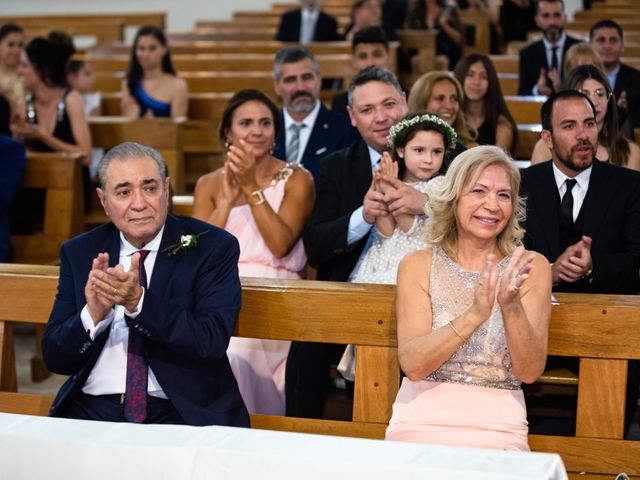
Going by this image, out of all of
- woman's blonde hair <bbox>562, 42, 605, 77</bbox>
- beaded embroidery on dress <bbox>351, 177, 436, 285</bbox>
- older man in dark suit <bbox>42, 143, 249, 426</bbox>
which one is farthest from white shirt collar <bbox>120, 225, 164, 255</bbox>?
woman's blonde hair <bbox>562, 42, 605, 77</bbox>

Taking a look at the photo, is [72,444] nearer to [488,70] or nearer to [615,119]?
[615,119]

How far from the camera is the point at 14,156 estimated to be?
527cm

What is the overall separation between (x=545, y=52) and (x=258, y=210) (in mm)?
3671

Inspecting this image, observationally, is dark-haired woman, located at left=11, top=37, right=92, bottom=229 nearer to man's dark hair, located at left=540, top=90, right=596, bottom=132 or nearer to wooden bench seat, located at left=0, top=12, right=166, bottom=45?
man's dark hair, located at left=540, top=90, right=596, bottom=132

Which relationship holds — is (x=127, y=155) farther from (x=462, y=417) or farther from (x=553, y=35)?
(x=553, y=35)

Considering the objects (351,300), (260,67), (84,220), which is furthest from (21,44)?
(351,300)

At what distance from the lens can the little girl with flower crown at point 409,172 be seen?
3.62 meters

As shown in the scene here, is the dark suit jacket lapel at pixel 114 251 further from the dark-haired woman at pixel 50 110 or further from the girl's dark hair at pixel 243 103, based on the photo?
the dark-haired woman at pixel 50 110

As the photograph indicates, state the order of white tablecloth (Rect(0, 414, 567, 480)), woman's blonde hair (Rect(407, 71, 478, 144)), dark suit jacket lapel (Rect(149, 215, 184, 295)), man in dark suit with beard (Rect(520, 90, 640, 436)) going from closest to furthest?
white tablecloth (Rect(0, 414, 567, 480))
dark suit jacket lapel (Rect(149, 215, 184, 295))
man in dark suit with beard (Rect(520, 90, 640, 436))
woman's blonde hair (Rect(407, 71, 478, 144))

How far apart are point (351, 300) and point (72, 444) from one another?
1.20 m

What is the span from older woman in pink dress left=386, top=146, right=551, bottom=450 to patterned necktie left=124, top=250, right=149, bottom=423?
2.36 feet

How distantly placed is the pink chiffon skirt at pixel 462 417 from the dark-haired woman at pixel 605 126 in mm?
1728

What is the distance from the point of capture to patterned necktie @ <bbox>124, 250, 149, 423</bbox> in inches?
117

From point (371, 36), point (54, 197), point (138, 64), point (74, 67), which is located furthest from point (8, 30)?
point (371, 36)
